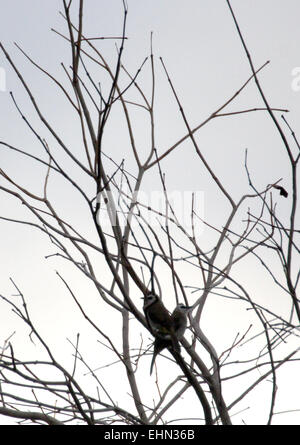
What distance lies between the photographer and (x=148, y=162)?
4.08 metres

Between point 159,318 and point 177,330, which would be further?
point 159,318

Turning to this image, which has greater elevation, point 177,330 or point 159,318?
point 159,318

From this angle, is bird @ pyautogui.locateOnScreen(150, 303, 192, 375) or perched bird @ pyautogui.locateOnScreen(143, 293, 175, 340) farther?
bird @ pyautogui.locateOnScreen(150, 303, 192, 375)

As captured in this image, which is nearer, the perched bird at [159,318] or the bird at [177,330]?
the perched bird at [159,318]

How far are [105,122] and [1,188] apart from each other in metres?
0.70

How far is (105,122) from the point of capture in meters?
2.92

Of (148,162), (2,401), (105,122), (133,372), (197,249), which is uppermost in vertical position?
(148,162)

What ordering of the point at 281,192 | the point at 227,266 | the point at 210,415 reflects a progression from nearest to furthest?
the point at 210,415, the point at 281,192, the point at 227,266

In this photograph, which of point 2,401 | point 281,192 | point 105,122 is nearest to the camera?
point 105,122
